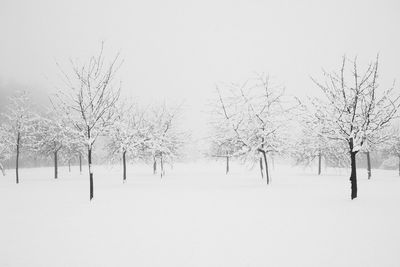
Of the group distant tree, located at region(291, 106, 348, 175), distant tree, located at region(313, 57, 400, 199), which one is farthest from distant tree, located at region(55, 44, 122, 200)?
distant tree, located at region(291, 106, 348, 175)

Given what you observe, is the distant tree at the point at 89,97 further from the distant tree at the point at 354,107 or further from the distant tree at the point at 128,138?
the distant tree at the point at 354,107

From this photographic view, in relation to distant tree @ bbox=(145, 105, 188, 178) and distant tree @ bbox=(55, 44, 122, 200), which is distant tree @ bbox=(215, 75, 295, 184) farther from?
distant tree @ bbox=(55, 44, 122, 200)

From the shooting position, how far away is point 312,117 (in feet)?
50.9

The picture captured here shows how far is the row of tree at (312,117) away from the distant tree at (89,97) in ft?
35.8

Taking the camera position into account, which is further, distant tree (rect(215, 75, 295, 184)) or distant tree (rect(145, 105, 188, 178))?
distant tree (rect(145, 105, 188, 178))

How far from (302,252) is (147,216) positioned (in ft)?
22.1

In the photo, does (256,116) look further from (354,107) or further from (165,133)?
(165,133)

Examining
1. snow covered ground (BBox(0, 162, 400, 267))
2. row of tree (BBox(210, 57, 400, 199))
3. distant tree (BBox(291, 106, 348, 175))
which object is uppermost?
row of tree (BBox(210, 57, 400, 199))

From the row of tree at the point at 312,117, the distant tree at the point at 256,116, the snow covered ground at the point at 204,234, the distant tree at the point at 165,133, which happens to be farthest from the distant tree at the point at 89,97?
the distant tree at the point at 165,133

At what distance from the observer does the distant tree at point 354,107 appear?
1412 cm

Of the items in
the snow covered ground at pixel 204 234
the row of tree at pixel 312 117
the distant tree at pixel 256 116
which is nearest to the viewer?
the snow covered ground at pixel 204 234

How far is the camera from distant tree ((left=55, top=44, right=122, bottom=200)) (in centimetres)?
1566

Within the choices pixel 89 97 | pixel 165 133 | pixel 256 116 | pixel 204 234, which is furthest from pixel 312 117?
pixel 165 133

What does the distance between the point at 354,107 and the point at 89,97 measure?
1482cm
